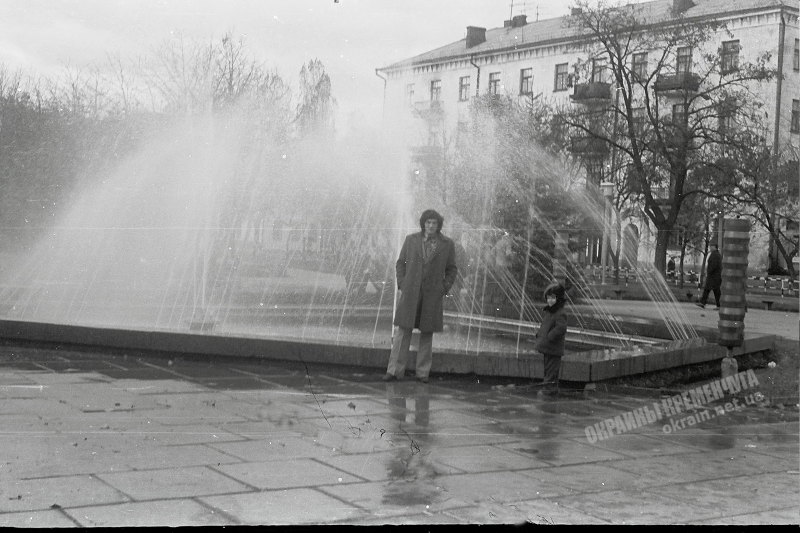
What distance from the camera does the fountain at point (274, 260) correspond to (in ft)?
50.1

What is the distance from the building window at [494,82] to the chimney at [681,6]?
7098 mm

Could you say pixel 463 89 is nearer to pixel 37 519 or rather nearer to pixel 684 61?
pixel 684 61

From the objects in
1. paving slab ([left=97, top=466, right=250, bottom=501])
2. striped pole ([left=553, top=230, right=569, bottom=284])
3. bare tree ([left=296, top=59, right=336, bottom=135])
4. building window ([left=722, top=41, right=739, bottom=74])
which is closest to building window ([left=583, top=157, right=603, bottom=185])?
building window ([left=722, top=41, right=739, bottom=74])

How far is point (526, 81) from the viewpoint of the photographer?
30.1 metres

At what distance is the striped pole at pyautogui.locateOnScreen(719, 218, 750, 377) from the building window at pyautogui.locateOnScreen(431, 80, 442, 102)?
12366mm

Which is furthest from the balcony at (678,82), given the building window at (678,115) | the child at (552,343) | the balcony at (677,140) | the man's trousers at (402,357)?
the man's trousers at (402,357)

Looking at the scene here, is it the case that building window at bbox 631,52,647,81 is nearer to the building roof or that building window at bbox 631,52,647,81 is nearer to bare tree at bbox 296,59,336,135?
the building roof

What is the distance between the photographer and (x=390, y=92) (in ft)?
59.2

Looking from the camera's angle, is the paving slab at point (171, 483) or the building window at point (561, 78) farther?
the building window at point (561, 78)

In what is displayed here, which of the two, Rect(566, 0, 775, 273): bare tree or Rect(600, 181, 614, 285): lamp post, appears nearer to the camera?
Rect(600, 181, 614, 285): lamp post

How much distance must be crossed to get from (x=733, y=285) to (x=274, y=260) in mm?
11692

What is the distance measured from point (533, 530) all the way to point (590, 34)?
30.9 meters

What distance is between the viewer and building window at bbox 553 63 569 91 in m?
33.5

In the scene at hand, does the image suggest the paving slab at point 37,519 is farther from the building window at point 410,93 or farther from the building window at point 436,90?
the building window at point 436,90
